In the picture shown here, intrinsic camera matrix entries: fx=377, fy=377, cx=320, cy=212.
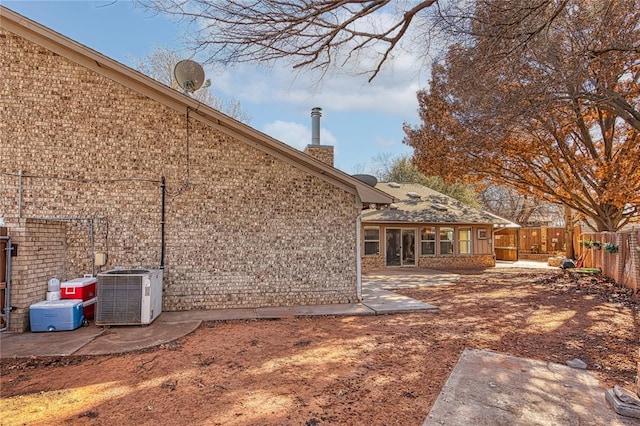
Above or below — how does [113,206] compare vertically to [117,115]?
below

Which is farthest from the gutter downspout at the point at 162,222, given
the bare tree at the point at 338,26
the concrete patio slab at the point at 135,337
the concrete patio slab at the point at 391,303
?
the concrete patio slab at the point at 391,303

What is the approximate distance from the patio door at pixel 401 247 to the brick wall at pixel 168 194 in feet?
31.3

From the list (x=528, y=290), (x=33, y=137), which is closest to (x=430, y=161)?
(x=528, y=290)

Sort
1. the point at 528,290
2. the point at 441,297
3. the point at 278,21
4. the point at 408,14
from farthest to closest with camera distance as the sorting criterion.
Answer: the point at 528,290
the point at 441,297
the point at 408,14
the point at 278,21

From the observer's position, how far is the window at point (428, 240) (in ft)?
58.9

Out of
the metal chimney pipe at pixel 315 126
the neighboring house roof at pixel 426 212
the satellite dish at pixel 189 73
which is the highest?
the satellite dish at pixel 189 73

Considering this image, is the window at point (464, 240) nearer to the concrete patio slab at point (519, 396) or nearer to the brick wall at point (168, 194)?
the brick wall at point (168, 194)

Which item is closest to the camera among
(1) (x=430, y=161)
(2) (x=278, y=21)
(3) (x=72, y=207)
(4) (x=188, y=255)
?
(2) (x=278, y=21)

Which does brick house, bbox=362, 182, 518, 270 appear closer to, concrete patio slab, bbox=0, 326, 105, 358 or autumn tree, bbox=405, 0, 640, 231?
autumn tree, bbox=405, 0, 640, 231

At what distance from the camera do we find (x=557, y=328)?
6406mm

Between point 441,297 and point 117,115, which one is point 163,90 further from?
point 441,297

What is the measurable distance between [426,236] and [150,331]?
14.4m

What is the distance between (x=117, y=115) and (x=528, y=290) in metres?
11.2

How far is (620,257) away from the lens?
11117 mm
